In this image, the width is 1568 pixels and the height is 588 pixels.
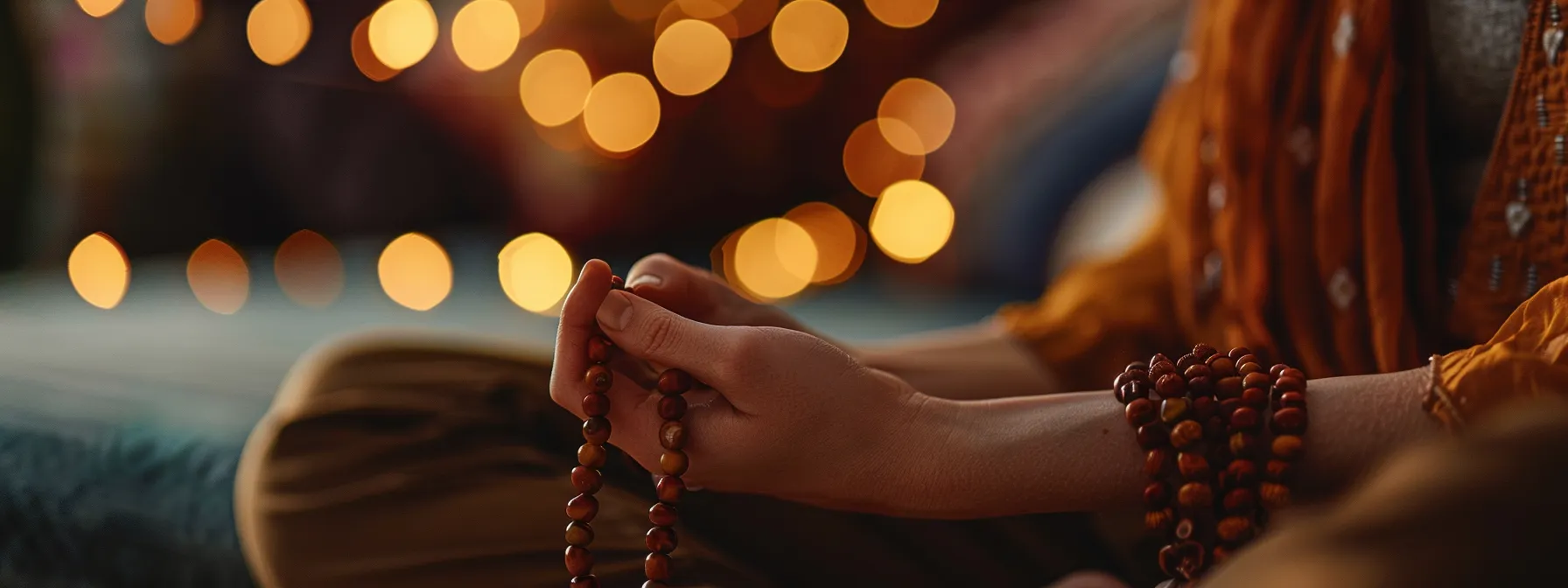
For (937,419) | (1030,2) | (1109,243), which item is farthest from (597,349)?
(1030,2)

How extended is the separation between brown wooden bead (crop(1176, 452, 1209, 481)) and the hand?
0.37 feet

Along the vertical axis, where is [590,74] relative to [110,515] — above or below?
above

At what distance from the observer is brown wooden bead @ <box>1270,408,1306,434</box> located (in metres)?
0.44

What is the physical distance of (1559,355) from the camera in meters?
0.41

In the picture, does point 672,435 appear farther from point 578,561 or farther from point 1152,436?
point 1152,436

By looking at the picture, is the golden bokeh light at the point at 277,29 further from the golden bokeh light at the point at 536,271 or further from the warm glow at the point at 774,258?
the warm glow at the point at 774,258

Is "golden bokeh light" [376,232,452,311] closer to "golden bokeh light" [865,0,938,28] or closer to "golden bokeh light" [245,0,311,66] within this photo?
"golden bokeh light" [245,0,311,66]

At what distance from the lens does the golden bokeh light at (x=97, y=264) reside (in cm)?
193

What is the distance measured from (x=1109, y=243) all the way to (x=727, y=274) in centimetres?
94

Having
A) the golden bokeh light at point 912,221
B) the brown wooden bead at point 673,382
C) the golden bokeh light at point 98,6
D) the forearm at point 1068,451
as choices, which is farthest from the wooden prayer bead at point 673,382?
the golden bokeh light at point 98,6

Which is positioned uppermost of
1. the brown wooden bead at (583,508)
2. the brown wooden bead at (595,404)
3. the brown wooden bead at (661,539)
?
the brown wooden bead at (595,404)

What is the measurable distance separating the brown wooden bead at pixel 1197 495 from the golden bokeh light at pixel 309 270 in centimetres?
123

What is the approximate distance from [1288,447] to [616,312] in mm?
292

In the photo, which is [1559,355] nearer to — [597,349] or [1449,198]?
[1449,198]
